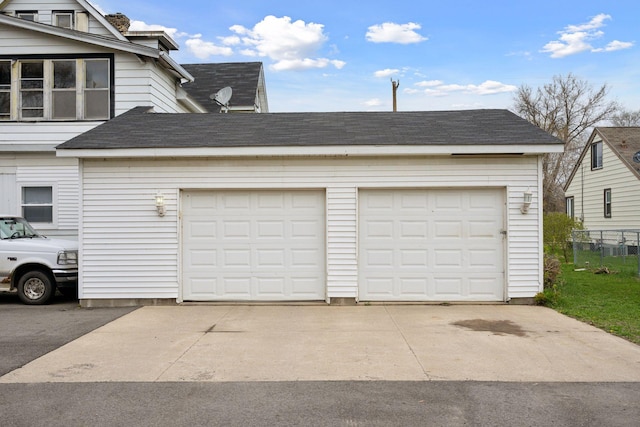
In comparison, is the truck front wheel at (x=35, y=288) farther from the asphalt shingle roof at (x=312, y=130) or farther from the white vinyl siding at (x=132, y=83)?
the white vinyl siding at (x=132, y=83)

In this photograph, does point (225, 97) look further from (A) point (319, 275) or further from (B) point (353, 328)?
(B) point (353, 328)

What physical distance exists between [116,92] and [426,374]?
37.5 feet

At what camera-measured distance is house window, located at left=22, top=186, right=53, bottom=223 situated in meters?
14.7

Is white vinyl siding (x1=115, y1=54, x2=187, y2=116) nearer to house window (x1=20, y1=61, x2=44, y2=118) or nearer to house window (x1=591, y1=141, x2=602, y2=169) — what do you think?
house window (x1=20, y1=61, x2=44, y2=118)

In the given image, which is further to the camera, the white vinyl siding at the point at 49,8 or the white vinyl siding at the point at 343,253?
the white vinyl siding at the point at 49,8

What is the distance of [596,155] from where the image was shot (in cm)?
2812

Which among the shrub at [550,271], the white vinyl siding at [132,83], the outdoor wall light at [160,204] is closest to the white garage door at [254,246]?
the outdoor wall light at [160,204]

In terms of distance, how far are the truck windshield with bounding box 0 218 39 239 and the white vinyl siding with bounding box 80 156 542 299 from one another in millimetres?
1842

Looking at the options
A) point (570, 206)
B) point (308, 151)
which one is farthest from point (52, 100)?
point (570, 206)

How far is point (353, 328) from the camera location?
8.72 metres

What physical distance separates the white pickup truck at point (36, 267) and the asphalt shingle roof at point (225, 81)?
9549 millimetres

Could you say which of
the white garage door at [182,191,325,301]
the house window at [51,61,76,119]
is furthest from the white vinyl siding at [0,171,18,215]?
the white garage door at [182,191,325,301]

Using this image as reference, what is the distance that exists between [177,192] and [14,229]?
370 centimetres

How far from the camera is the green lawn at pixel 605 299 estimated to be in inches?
354
